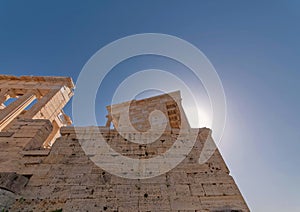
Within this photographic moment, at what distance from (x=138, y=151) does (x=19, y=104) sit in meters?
11.2

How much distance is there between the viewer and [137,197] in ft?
12.2

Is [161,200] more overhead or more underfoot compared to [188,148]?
more underfoot

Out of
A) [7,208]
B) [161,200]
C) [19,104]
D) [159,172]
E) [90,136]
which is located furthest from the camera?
[19,104]

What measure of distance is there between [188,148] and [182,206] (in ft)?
5.33

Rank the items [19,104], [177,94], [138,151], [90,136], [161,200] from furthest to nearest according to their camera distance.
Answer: [19,104] → [177,94] → [90,136] → [138,151] → [161,200]

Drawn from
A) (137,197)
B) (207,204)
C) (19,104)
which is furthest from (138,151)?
(19,104)

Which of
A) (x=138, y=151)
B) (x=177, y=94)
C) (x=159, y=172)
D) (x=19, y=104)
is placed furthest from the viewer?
(x=19, y=104)

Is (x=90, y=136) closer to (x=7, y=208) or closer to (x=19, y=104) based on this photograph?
(x=7, y=208)

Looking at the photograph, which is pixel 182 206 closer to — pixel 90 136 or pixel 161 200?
pixel 161 200

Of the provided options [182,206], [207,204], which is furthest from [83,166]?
[207,204]

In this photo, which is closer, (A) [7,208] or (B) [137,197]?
(A) [7,208]

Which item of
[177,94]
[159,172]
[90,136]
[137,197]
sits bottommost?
[137,197]

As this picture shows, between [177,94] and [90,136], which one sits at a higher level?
[177,94]

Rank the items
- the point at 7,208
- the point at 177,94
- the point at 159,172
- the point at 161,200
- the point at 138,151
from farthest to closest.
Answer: the point at 177,94
the point at 138,151
the point at 159,172
the point at 161,200
the point at 7,208
